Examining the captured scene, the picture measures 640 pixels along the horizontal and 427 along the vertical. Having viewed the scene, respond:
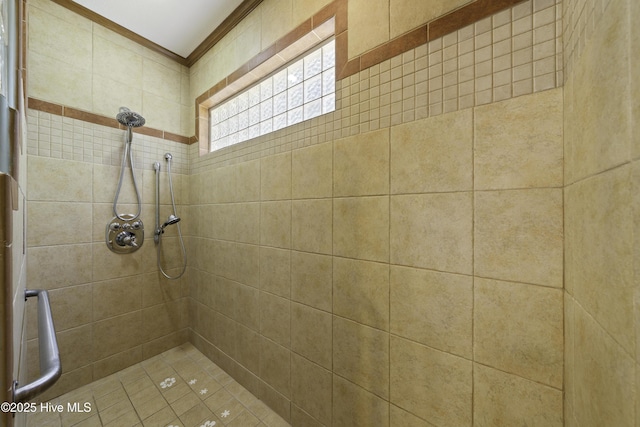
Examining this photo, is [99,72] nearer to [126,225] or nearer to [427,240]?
[126,225]

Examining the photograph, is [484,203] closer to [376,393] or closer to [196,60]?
[376,393]

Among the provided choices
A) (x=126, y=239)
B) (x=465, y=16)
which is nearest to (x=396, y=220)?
(x=465, y=16)

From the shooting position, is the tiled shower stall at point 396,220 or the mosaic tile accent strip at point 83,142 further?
the mosaic tile accent strip at point 83,142

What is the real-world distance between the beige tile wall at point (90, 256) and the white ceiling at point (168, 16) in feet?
2.51

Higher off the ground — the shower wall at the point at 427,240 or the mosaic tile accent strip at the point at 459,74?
the mosaic tile accent strip at the point at 459,74

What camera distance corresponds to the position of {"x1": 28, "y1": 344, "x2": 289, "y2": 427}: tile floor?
132 centimetres

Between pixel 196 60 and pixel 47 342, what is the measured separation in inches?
86.7

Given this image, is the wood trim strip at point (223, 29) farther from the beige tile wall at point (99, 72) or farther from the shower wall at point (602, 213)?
the shower wall at point (602, 213)

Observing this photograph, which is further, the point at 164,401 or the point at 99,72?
the point at 99,72

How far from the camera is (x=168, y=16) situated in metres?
1.60

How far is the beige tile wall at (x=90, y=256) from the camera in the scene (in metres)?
1.43

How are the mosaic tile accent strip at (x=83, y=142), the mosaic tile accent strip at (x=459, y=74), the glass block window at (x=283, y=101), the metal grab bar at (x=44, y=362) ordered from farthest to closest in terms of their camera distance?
the mosaic tile accent strip at (x=83, y=142), the glass block window at (x=283, y=101), the mosaic tile accent strip at (x=459, y=74), the metal grab bar at (x=44, y=362)

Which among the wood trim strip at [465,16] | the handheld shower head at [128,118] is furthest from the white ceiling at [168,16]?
the wood trim strip at [465,16]

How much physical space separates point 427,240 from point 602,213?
1.43ft
